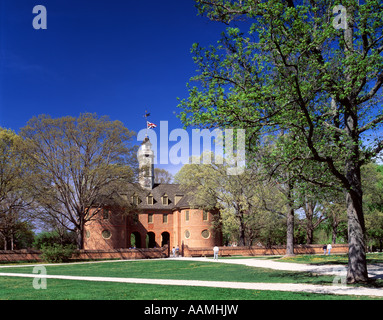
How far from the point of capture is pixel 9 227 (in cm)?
4291

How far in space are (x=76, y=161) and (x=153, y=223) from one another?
24.5m

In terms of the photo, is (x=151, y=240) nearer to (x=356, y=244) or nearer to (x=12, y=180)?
(x=12, y=180)

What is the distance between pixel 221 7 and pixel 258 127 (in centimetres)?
465

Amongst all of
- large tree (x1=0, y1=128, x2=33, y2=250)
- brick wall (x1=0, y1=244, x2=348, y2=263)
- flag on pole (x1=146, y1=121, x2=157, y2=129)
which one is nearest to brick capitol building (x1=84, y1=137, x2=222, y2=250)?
brick wall (x1=0, y1=244, x2=348, y2=263)

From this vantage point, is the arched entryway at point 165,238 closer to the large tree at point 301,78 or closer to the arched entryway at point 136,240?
the arched entryway at point 136,240

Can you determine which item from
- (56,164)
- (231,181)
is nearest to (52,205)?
(56,164)

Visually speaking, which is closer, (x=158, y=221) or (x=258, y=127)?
(x=258, y=127)

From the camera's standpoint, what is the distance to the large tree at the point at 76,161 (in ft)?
127

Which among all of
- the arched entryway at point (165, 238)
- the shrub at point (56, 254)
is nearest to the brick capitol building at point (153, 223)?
the arched entryway at point (165, 238)

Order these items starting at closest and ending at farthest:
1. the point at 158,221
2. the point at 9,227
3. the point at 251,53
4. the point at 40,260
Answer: the point at 251,53 → the point at 40,260 → the point at 9,227 → the point at 158,221

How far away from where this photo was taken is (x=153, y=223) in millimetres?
60938

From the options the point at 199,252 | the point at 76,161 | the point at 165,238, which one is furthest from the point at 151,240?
the point at 76,161
